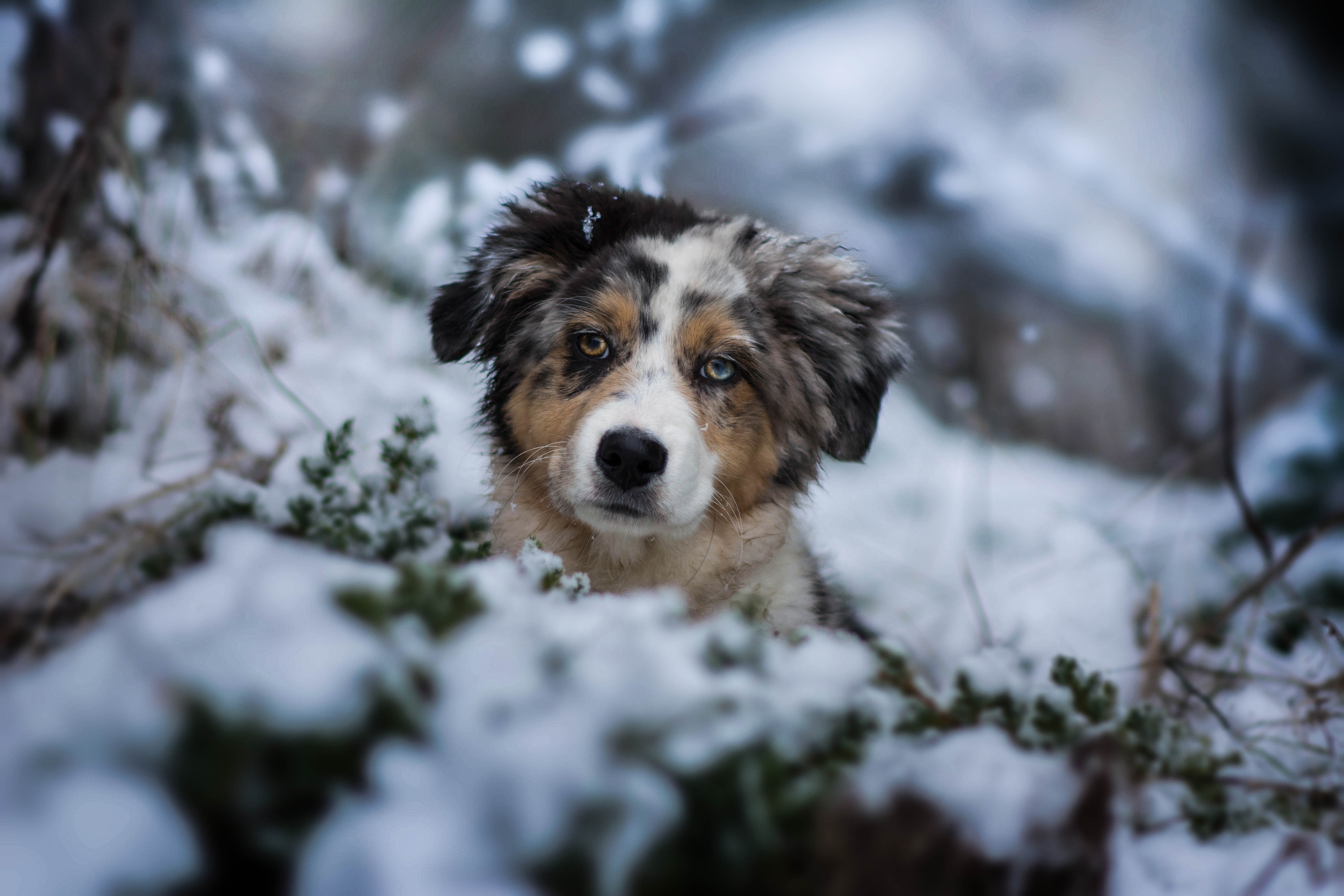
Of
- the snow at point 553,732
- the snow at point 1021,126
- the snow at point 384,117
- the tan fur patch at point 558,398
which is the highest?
the snow at point 1021,126

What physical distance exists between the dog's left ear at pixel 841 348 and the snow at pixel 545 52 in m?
1.63

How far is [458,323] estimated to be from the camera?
2502mm

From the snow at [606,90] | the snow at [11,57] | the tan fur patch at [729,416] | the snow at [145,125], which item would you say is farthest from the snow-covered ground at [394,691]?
the snow at [606,90]

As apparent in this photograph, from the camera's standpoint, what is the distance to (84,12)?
98.7 inches

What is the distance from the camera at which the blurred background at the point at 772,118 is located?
125 inches

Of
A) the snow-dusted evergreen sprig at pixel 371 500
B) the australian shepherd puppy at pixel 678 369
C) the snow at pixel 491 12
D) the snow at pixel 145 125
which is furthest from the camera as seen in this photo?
the snow at pixel 491 12

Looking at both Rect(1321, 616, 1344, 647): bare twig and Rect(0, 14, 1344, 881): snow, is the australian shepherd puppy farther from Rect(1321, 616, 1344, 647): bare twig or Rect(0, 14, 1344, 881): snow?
Rect(1321, 616, 1344, 647): bare twig

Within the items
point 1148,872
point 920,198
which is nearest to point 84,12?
point 1148,872

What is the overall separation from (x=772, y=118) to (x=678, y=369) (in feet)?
8.03

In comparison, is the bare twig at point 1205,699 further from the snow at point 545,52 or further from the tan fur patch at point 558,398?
the snow at point 545,52

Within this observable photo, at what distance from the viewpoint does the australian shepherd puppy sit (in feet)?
7.57

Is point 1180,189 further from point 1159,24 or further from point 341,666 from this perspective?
point 341,666

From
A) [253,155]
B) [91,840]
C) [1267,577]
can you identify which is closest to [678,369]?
[1267,577]

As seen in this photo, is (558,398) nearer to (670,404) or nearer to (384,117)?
(670,404)
